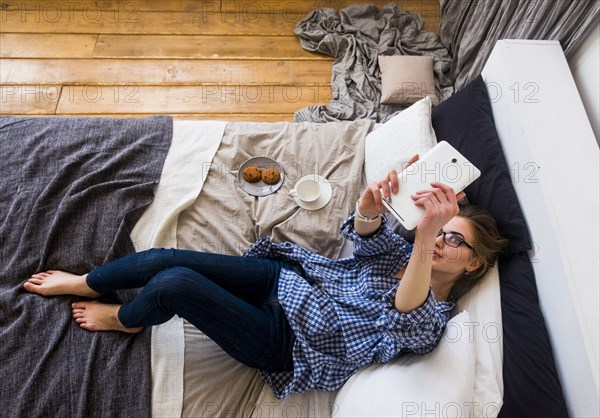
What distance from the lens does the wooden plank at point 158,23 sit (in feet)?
7.08

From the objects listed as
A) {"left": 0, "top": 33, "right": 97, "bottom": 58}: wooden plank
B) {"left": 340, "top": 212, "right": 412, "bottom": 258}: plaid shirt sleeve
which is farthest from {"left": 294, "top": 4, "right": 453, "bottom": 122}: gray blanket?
{"left": 0, "top": 33, "right": 97, "bottom": 58}: wooden plank

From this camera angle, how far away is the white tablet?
1.07 metres

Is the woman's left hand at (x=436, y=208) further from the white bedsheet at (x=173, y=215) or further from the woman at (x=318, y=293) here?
the white bedsheet at (x=173, y=215)

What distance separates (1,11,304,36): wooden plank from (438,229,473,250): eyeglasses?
147 centimetres

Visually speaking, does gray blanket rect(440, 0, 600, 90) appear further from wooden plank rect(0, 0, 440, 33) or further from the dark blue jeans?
the dark blue jeans

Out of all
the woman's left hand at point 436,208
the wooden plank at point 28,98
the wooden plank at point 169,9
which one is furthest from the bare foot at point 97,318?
the wooden plank at point 169,9

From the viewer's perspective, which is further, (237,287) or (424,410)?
(237,287)

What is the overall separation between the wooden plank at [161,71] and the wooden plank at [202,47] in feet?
0.11

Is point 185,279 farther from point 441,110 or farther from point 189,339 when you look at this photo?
point 441,110

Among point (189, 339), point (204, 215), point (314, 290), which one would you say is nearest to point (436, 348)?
point (314, 290)

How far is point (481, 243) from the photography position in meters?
1.12

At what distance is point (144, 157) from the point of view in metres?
1.45

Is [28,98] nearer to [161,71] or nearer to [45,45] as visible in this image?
[45,45]

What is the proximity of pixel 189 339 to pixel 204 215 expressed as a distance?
379 mm
